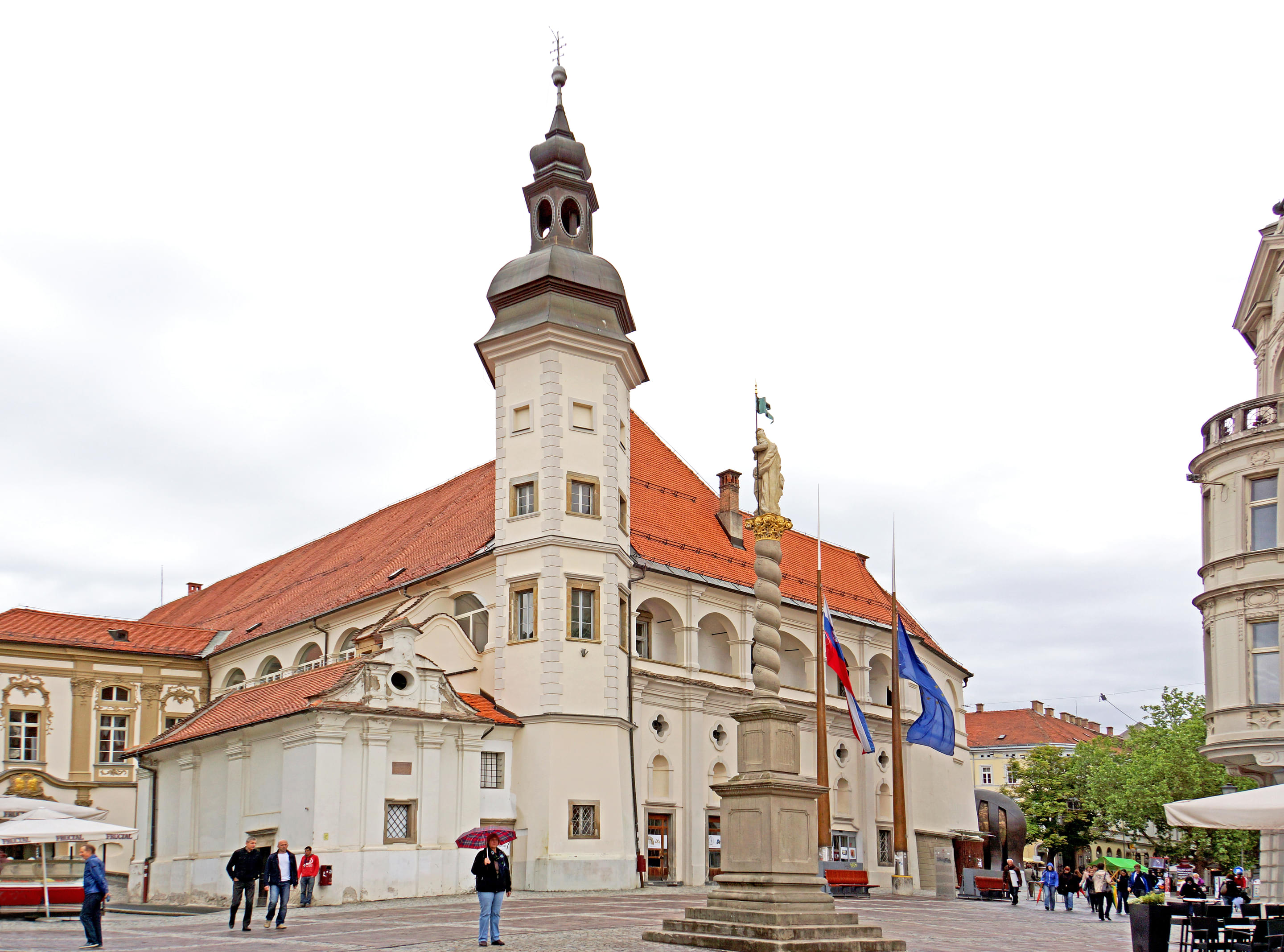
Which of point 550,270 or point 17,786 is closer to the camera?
point 550,270

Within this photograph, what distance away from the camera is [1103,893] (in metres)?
31.9

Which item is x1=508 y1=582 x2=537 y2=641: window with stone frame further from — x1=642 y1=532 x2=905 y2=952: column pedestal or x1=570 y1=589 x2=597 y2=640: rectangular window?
x1=642 y1=532 x2=905 y2=952: column pedestal

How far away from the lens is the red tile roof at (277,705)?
1129 inches

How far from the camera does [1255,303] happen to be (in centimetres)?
3288

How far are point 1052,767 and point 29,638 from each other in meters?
51.3

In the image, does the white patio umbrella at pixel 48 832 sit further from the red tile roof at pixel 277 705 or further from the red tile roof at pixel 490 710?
the red tile roof at pixel 490 710

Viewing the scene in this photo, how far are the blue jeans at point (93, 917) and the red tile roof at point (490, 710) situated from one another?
13.7m

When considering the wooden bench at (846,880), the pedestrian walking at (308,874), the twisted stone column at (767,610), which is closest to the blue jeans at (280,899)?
the pedestrian walking at (308,874)

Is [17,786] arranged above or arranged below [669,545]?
below

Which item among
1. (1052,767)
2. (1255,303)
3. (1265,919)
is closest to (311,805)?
(1265,919)

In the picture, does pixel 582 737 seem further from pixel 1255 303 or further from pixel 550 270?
pixel 1255 303

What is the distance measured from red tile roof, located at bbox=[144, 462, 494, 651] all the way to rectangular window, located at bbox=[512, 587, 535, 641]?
110 inches

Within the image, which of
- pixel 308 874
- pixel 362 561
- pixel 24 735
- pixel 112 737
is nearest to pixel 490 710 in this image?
pixel 308 874

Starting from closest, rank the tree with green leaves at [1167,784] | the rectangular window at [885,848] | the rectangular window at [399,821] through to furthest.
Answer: the rectangular window at [399,821] → the rectangular window at [885,848] → the tree with green leaves at [1167,784]
